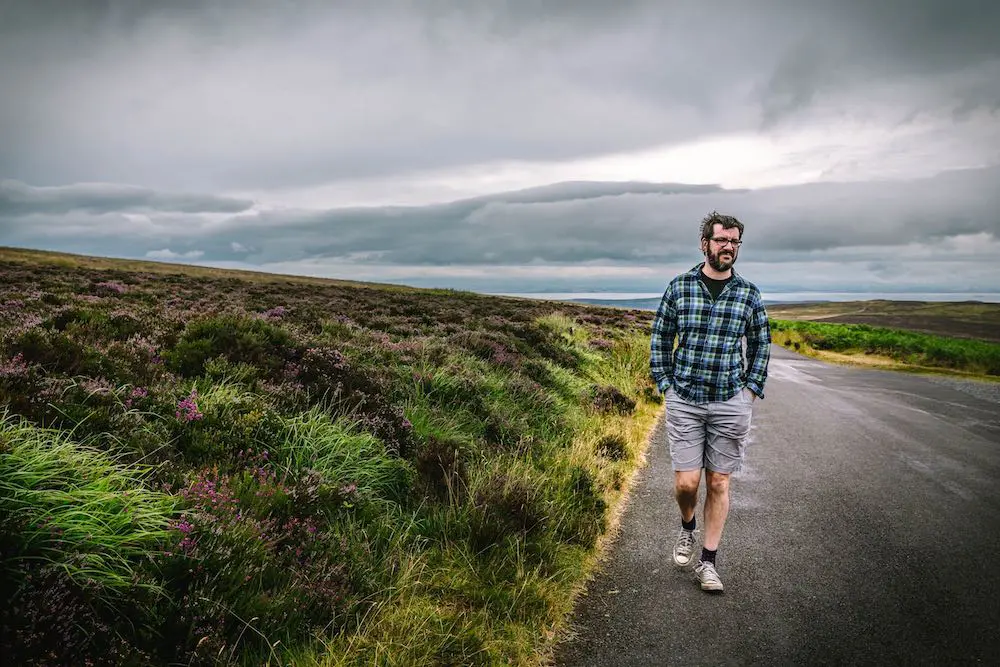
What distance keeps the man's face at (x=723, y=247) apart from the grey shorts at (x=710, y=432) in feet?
3.49

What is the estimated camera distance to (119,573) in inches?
106

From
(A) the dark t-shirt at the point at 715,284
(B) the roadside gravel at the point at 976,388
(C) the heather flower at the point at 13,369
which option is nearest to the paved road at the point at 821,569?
(A) the dark t-shirt at the point at 715,284

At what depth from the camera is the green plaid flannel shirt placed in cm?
440

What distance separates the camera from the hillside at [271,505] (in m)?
2.57

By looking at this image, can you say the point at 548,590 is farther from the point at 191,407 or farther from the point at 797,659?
the point at 191,407

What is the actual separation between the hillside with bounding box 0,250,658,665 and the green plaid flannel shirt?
1731mm

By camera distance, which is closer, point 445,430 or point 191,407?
point 191,407

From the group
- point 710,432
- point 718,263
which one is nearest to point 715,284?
point 718,263

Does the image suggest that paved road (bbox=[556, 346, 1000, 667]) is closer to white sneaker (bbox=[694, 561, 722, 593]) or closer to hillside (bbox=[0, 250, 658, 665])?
white sneaker (bbox=[694, 561, 722, 593])

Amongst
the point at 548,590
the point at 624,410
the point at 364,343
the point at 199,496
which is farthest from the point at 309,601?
the point at 624,410

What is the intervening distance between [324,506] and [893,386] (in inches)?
743

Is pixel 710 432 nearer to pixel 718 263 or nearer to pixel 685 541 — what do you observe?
pixel 685 541

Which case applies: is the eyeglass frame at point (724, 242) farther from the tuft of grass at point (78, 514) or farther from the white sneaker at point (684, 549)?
the tuft of grass at point (78, 514)

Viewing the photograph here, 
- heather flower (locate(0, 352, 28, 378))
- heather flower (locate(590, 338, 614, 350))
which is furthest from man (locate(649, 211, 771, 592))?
heather flower (locate(590, 338, 614, 350))
